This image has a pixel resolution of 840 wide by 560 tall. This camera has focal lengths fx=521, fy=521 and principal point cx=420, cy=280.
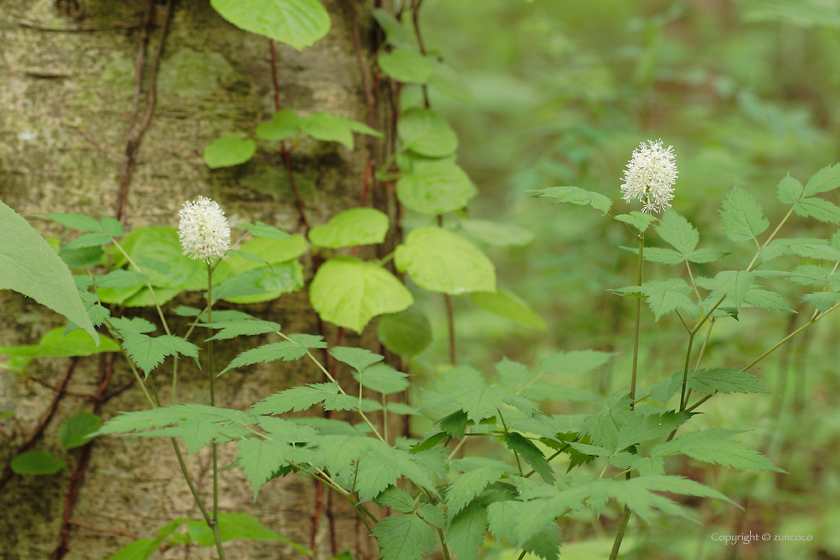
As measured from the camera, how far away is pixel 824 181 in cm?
74

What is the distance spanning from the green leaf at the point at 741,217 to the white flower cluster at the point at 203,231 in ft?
2.43

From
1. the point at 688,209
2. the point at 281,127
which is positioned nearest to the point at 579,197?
the point at 281,127

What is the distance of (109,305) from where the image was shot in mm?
1088

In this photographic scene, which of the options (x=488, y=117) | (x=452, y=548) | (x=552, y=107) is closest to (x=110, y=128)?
(x=452, y=548)

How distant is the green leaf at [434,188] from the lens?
1.21m

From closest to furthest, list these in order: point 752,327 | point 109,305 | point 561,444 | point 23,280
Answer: point 23,280
point 561,444
point 109,305
point 752,327

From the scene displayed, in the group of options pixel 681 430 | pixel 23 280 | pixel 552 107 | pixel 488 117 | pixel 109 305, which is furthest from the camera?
pixel 488 117

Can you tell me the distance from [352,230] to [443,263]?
21 cm

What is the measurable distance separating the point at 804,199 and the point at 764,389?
29cm

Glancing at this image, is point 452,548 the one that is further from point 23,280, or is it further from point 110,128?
point 110,128

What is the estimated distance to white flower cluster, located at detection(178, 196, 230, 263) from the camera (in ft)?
2.61

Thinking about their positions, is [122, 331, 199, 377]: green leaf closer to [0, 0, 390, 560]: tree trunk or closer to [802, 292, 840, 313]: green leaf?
[0, 0, 390, 560]: tree trunk

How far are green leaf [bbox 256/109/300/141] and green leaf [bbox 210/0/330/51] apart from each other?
0.17m

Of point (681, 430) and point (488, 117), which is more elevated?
point (488, 117)
